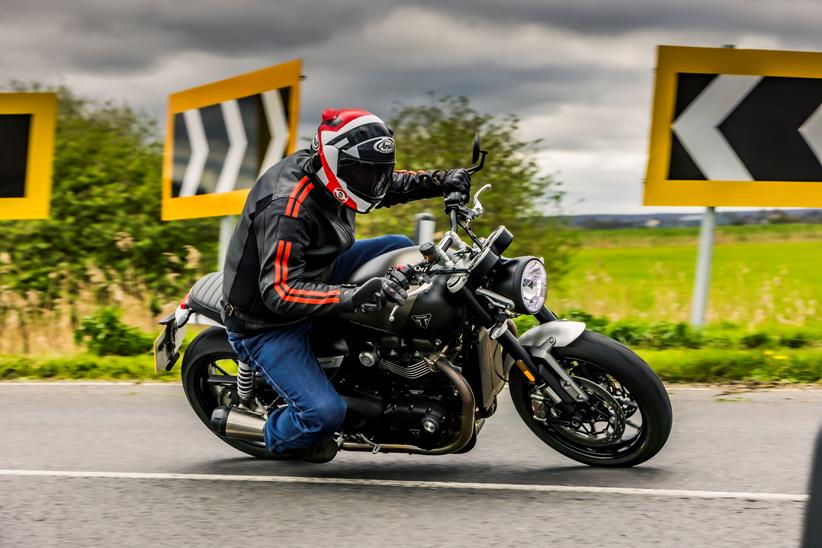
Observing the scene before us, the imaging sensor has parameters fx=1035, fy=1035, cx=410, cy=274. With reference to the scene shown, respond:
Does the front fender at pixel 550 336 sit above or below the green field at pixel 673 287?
below

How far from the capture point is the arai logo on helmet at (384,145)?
186 inches

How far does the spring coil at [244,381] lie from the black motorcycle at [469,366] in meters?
0.02

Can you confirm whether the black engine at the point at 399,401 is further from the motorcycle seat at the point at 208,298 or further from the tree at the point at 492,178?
the tree at the point at 492,178

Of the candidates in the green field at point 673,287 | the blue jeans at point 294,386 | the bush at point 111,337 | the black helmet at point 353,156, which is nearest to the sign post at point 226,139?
the bush at point 111,337

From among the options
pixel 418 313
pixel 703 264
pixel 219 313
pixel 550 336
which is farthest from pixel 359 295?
pixel 703 264

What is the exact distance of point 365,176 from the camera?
4734mm

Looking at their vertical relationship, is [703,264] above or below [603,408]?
above

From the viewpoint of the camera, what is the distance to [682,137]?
858 cm

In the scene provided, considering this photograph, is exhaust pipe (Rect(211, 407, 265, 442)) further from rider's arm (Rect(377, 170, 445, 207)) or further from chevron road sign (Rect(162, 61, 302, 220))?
chevron road sign (Rect(162, 61, 302, 220))

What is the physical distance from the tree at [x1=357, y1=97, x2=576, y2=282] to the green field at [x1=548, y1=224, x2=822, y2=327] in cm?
40

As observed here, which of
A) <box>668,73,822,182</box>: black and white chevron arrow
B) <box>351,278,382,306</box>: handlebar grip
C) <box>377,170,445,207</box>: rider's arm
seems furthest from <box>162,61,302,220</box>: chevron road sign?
<box>351,278,382,306</box>: handlebar grip

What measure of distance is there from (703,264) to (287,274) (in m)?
4.95

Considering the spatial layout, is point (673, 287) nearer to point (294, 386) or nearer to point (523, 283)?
point (523, 283)

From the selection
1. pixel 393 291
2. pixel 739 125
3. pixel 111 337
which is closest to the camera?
pixel 393 291
